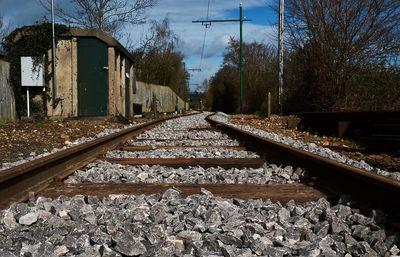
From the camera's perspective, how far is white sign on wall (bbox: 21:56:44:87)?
12.2 meters

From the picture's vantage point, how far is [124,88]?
634 inches

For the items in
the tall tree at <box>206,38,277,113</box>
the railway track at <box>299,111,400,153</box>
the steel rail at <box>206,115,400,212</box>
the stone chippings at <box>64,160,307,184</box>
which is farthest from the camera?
the tall tree at <box>206,38,277,113</box>

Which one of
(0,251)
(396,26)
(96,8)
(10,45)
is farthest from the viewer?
(96,8)

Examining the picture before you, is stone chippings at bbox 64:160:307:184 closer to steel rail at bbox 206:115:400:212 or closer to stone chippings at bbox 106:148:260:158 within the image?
steel rail at bbox 206:115:400:212

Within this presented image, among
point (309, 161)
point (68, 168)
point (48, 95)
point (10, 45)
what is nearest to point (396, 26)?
point (309, 161)

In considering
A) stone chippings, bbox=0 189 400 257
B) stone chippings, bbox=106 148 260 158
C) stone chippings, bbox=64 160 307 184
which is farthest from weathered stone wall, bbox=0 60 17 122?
stone chippings, bbox=0 189 400 257

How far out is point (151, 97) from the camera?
2655 cm

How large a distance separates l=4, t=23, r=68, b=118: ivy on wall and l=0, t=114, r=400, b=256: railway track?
421 inches

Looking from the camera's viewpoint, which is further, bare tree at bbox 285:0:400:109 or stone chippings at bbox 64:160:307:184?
bare tree at bbox 285:0:400:109

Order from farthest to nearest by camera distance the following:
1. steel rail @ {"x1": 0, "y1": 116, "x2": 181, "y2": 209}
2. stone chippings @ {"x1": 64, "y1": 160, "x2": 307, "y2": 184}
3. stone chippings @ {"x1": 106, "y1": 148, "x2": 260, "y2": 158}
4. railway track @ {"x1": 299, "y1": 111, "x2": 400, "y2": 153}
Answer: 1. railway track @ {"x1": 299, "y1": 111, "x2": 400, "y2": 153}
2. stone chippings @ {"x1": 106, "y1": 148, "x2": 260, "y2": 158}
3. stone chippings @ {"x1": 64, "y1": 160, "x2": 307, "y2": 184}
4. steel rail @ {"x1": 0, "y1": 116, "x2": 181, "y2": 209}

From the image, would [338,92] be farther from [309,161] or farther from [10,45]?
[10,45]

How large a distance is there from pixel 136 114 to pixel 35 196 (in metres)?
17.2

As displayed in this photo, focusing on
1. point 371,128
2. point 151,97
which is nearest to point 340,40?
point 371,128

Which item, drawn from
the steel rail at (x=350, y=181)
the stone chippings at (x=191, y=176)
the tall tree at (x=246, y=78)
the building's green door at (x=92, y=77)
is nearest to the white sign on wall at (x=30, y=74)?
the building's green door at (x=92, y=77)
